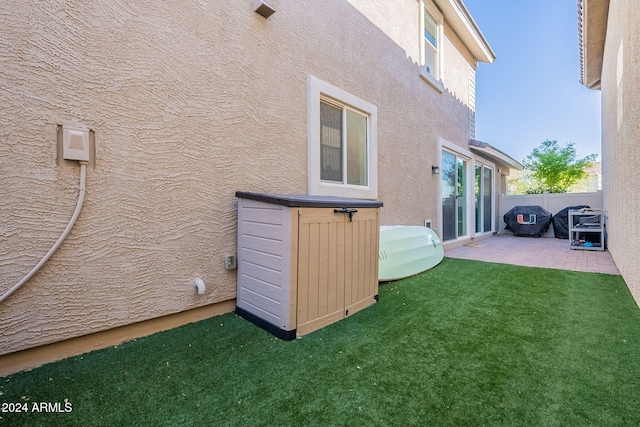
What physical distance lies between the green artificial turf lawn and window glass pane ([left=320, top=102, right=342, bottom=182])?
6.64ft

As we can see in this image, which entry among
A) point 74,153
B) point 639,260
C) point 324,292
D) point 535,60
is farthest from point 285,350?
point 535,60

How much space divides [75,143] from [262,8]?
222cm

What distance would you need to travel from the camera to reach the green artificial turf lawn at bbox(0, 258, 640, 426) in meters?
1.37

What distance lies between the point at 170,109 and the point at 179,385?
6.75 feet

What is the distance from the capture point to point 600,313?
2662 millimetres

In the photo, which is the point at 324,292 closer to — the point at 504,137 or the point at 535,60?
the point at 535,60

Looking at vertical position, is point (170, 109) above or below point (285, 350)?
above

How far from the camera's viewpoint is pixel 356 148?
4344mm

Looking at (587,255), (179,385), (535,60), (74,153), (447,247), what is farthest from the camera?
(535,60)

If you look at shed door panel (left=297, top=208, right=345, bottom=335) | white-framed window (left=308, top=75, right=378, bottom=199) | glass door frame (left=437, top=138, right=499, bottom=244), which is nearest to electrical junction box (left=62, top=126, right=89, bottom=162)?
shed door panel (left=297, top=208, right=345, bottom=335)

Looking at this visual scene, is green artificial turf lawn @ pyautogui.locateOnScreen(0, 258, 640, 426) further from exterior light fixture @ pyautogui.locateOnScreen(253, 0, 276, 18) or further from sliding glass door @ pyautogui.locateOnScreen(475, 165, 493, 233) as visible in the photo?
sliding glass door @ pyautogui.locateOnScreen(475, 165, 493, 233)

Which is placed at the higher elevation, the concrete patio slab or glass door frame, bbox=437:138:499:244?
glass door frame, bbox=437:138:499:244

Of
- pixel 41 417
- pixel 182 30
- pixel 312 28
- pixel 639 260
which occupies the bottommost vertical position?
pixel 41 417

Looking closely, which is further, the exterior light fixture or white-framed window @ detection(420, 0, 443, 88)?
white-framed window @ detection(420, 0, 443, 88)
